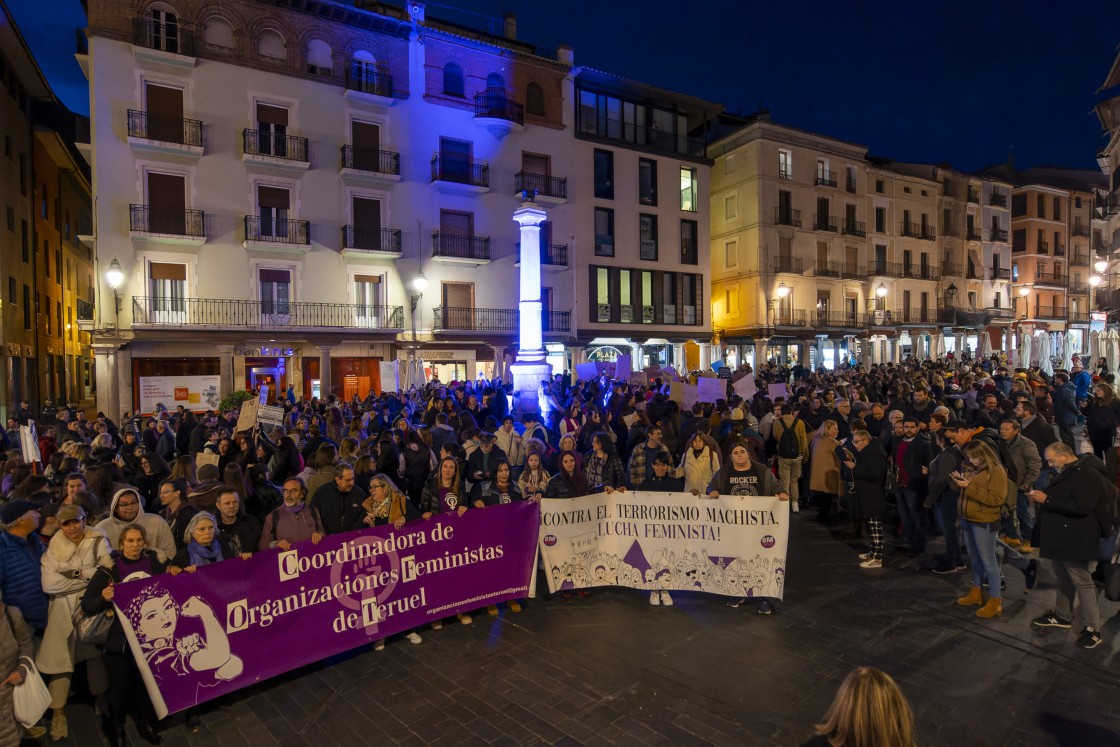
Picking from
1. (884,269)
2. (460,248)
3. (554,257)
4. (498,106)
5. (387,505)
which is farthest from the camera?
(884,269)

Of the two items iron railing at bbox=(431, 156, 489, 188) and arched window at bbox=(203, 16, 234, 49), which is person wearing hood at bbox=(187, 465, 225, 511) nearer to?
iron railing at bbox=(431, 156, 489, 188)

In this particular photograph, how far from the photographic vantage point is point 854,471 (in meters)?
8.00

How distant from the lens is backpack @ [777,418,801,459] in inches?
388

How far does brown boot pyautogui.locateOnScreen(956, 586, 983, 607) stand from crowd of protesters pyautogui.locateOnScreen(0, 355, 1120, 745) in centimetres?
2

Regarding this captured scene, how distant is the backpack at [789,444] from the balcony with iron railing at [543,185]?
909 inches

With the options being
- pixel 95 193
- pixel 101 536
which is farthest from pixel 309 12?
pixel 101 536

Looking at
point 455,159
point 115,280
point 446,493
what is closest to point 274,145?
point 455,159

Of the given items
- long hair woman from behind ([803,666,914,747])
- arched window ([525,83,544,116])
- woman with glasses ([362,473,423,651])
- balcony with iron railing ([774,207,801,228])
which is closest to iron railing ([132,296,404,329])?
arched window ([525,83,544,116])

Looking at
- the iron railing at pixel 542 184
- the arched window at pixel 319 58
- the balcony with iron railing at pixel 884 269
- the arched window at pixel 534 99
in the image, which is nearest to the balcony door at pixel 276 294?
the arched window at pixel 319 58

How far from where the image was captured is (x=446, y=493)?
259 inches

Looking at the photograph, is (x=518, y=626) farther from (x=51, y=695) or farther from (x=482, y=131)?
(x=482, y=131)

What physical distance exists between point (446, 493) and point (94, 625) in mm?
3037

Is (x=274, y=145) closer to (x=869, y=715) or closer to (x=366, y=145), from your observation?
(x=366, y=145)

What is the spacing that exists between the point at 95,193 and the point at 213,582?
928 inches
